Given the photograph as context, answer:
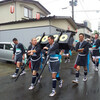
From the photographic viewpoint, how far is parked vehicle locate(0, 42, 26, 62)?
29.5 ft

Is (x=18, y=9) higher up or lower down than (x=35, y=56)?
higher up

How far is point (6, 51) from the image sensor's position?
30.3 feet

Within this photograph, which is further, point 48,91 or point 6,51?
point 6,51

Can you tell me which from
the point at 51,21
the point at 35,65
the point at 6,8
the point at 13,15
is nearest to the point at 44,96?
the point at 35,65

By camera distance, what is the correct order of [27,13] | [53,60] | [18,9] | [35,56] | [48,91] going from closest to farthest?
[53,60]
[48,91]
[35,56]
[18,9]
[27,13]

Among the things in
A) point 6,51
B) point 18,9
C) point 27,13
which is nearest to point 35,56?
point 6,51

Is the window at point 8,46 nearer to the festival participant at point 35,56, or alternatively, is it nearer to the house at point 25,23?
the house at point 25,23

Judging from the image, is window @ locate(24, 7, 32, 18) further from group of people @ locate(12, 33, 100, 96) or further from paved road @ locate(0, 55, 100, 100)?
paved road @ locate(0, 55, 100, 100)

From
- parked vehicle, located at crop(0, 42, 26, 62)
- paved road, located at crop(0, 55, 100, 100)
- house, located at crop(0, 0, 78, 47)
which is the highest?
house, located at crop(0, 0, 78, 47)

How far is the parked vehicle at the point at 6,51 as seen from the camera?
898 cm

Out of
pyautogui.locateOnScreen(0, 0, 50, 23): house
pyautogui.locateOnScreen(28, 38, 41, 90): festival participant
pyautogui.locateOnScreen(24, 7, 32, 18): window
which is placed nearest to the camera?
pyautogui.locateOnScreen(28, 38, 41, 90): festival participant

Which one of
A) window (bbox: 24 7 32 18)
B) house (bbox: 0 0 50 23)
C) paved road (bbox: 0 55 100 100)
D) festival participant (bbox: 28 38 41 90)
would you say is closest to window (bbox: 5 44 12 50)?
paved road (bbox: 0 55 100 100)

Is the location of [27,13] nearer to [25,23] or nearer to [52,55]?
[25,23]

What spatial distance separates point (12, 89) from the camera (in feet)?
15.0
